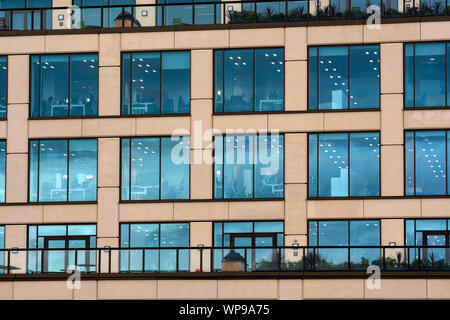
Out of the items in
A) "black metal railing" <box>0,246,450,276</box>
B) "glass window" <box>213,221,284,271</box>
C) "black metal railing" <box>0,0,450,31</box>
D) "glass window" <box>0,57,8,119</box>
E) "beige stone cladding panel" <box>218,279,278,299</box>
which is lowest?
"beige stone cladding panel" <box>218,279,278,299</box>

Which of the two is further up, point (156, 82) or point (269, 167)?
point (156, 82)

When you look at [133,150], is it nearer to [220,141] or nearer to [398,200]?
[220,141]

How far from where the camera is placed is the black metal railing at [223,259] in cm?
5094

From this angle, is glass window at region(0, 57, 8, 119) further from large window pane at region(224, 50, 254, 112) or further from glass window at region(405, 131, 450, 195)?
glass window at region(405, 131, 450, 195)

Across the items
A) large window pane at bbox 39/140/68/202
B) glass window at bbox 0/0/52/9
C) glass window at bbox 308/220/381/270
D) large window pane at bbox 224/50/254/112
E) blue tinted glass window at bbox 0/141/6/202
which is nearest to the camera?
glass window at bbox 308/220/381/270

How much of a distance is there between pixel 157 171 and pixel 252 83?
6072 millimetres

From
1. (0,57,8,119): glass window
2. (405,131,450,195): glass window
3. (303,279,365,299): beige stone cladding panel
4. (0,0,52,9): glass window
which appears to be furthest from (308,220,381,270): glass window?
(0,0,52,9): glass window

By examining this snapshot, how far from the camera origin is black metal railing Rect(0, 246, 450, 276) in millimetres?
50938

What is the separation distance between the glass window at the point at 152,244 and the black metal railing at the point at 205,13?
9688mm

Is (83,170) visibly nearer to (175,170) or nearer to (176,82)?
(175,170)

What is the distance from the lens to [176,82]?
183 feet

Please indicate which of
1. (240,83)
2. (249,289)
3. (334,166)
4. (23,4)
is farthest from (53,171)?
(334,166)

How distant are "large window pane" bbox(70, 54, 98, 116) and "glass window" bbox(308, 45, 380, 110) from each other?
1034 cm
